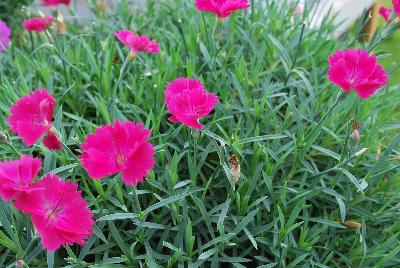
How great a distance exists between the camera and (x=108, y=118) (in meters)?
1.22

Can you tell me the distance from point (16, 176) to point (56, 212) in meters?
0.09

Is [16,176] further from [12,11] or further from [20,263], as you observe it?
[12,11]

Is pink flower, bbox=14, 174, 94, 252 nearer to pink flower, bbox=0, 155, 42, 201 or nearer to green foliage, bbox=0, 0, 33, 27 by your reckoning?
pink flower, bbox=0, 155, 42, 201

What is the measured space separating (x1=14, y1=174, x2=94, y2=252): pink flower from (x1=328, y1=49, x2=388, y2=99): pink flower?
0.60 m

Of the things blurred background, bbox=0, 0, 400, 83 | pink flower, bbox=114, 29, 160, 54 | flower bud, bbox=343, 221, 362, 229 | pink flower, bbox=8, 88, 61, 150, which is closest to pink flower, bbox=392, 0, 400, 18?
blurred background, bbox=0, 0, 400, 83

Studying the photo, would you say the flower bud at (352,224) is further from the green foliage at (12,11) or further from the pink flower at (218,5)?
the green foliage at (12,11)

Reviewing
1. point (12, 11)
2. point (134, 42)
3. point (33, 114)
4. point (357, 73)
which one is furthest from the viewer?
point (12, 11)

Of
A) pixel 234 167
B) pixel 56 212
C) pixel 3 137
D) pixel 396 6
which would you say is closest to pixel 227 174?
pixel 234 167

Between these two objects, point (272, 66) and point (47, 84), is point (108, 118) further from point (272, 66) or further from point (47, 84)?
point (272, 66)

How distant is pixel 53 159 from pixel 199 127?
425mm

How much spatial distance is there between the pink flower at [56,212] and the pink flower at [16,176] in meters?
0.01

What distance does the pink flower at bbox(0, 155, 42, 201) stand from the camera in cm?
76

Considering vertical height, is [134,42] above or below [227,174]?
above

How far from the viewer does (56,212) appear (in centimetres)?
81
